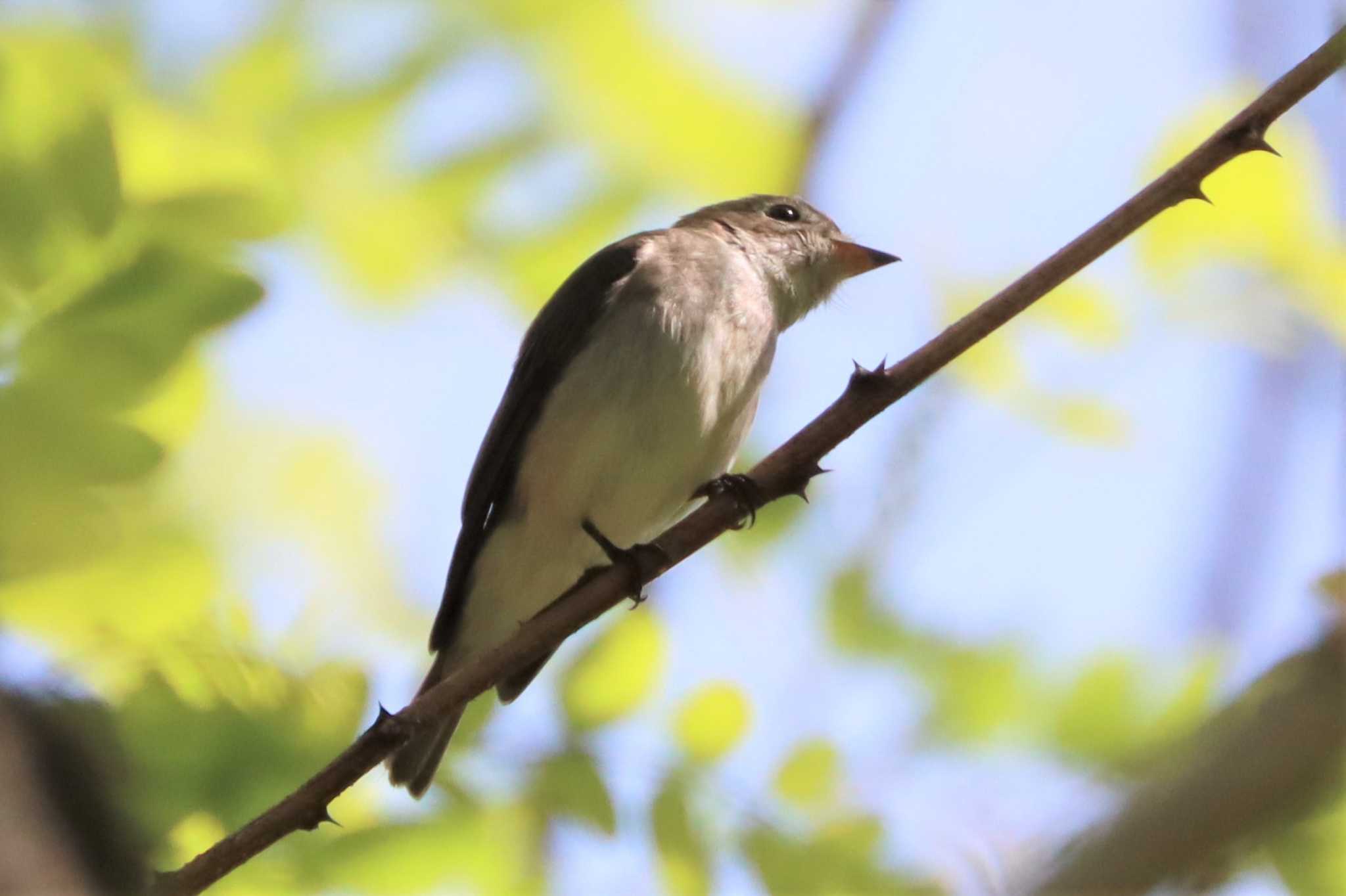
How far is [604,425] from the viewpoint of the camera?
484 centimetres

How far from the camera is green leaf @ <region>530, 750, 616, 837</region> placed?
3.42m

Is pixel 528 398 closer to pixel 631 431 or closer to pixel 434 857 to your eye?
pixel 631 431

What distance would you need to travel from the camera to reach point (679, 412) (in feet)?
15.6

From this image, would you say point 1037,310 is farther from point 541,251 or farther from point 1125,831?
point 1125,831

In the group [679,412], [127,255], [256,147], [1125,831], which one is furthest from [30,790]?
[679,412]

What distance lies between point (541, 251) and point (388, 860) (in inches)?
87.4

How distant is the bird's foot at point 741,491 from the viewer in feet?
11.6

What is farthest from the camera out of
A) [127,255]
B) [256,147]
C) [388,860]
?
[256,147]

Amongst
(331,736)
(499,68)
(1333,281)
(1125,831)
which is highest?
(499,68)

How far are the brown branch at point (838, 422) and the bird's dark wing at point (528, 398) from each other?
1829mm

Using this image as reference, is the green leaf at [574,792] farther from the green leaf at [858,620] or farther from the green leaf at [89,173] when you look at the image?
the green leaf at [89,173]

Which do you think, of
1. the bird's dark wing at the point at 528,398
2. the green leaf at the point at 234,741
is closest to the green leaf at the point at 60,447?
the green leaf at the point at 234,741

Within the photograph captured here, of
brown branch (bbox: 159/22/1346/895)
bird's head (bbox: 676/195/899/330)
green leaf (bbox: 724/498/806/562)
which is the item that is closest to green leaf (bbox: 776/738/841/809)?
brown branch (bbox: 159/22/1346/895)

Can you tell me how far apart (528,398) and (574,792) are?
6.46 feet
